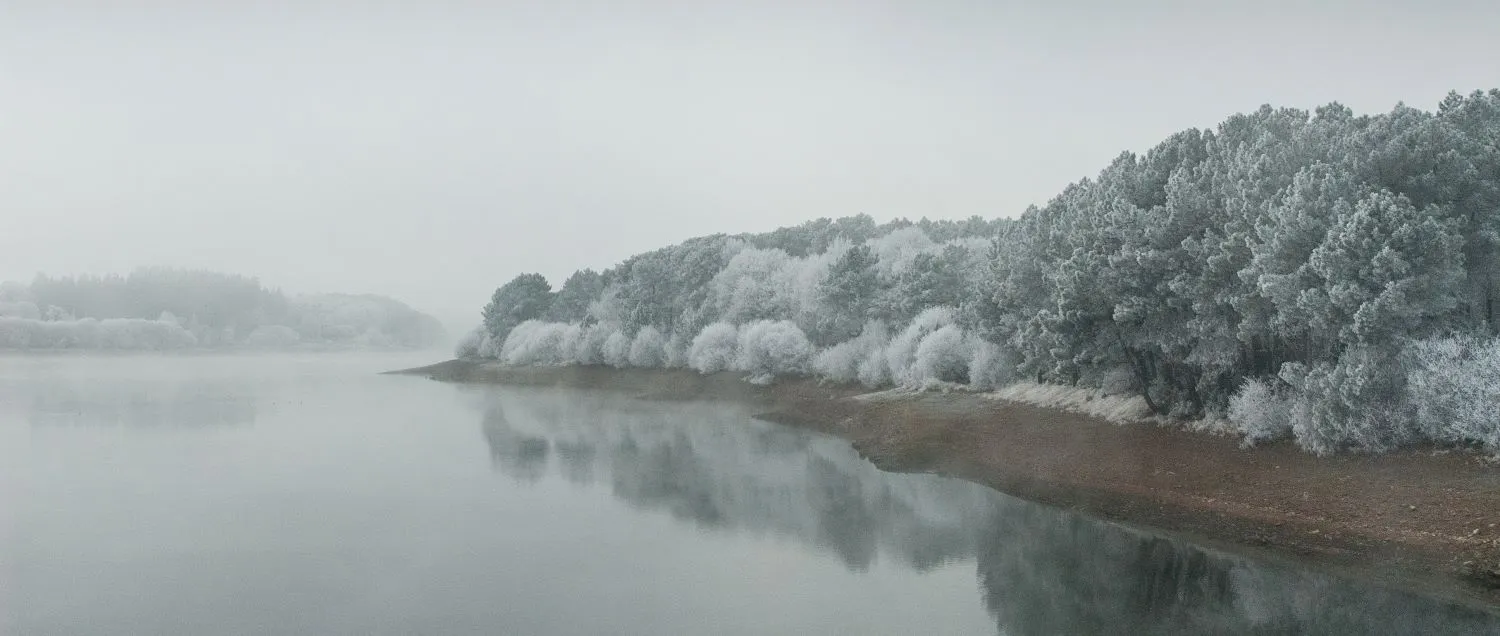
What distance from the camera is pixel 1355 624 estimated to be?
54.0 feet

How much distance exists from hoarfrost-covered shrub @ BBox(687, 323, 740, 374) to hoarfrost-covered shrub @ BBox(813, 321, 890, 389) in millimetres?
13225

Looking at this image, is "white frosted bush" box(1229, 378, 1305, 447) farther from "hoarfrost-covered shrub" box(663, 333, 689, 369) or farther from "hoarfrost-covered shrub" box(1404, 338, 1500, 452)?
"hoarfrost-covered shrub" box(663, 333, 689, 369)

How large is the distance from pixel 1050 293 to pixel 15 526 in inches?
1510

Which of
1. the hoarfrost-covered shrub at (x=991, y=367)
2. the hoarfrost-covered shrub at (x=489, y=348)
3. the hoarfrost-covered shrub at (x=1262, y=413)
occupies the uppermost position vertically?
the hoarfrost-covered shrub at (x=489, y=348)

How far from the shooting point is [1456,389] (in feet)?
75.2

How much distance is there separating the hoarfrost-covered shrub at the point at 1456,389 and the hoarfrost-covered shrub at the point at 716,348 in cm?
5658

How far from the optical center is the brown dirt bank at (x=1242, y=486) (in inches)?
766

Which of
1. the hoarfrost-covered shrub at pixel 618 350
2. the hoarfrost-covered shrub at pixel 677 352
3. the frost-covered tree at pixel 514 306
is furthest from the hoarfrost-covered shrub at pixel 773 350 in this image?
the frost-covered tree at pixel 514 306

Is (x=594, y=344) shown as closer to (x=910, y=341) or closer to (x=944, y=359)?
(x=910, y=341)

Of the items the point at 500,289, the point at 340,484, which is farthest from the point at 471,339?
the point at 340,484

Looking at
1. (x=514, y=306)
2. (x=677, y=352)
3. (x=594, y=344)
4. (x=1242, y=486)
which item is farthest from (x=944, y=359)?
(x=514, y=306)

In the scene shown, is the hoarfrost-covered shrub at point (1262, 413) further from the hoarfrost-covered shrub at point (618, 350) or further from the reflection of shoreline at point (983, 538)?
the hoarfrost-covered shrub at point (618, 350)

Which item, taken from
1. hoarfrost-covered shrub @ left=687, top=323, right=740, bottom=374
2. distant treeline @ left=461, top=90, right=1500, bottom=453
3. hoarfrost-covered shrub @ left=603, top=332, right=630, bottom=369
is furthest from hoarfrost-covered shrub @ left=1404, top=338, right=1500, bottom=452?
hoarfrost-covered shrub @ left=603, top=332, right=630, bottom=369

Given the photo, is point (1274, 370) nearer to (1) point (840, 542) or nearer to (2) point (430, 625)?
(1) point (840, 542)
